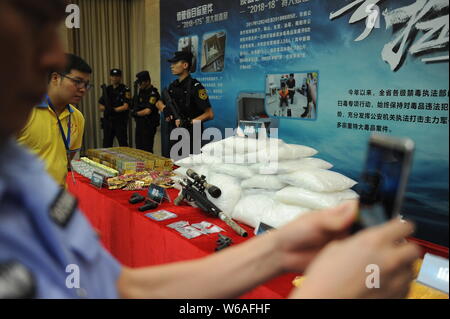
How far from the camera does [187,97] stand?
3516mm

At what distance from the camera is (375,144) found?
42cm

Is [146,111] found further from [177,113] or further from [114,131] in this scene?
[177,113]

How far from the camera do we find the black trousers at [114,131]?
17.6 ft

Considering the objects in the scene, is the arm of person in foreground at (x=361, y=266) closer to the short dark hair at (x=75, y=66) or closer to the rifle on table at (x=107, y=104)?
the short dark hair at (x=75, y=66)

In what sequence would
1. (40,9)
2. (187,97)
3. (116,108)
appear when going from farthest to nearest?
1. (116,108)
2. (187,97)
3. (40,9)

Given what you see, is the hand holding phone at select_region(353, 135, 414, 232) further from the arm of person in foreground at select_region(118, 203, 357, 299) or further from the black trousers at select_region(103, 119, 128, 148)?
the black trousers at select_region(103, 119, 128, 148)

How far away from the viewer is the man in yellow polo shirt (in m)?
1.73

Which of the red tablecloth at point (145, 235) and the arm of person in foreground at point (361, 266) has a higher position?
the arm of person in foreground at point (361, 266)

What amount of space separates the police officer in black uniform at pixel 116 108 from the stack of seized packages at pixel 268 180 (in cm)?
375

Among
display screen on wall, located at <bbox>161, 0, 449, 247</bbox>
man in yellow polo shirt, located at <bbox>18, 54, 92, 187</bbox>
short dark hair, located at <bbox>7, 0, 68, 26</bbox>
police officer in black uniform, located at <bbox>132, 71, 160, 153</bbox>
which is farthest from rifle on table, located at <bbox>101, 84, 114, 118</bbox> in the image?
short dark hair, located at <bbox>7, 0, 68, 26</bbox>

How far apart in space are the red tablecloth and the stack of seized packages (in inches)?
4.6

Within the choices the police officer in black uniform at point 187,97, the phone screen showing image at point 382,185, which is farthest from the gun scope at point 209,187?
the police officer in black uniform at point 187,97

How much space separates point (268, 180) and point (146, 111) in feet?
11.8

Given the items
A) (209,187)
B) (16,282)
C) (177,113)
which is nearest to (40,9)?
(16,282)
